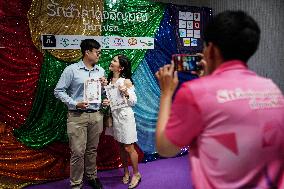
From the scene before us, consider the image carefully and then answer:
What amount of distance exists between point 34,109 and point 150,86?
1586 mm

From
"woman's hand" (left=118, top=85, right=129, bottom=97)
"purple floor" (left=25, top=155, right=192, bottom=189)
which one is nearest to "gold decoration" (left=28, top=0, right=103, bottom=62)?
"woman's hand" (left=118, top=85, right=129, bottom=97)

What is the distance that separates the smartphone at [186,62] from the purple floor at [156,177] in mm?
2428

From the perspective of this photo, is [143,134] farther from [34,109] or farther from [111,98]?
[34,109]

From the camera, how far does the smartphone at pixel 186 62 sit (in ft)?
4.45

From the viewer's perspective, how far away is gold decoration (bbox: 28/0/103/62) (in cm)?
363

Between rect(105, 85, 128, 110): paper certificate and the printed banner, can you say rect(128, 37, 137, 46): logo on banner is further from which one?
rect(105, 85, 128, 110): paper certificate

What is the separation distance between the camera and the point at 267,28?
495cm

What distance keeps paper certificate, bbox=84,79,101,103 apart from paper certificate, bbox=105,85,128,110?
0.15 metres

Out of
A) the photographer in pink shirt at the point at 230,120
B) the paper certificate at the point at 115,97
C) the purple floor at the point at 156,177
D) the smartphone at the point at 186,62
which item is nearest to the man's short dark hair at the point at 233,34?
the photographer in pink shirt at the point at 230,120

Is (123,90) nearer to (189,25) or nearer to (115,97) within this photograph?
(115,97)

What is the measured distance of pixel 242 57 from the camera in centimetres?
107

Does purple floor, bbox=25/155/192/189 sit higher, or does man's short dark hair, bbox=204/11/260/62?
man's short dark hair, bbox=204/11/260/62

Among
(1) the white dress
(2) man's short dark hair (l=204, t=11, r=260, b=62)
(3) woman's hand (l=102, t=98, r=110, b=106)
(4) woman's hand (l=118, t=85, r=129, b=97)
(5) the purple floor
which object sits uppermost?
(2) man's short dark hair (l=204, t=11, r=260, b=62)

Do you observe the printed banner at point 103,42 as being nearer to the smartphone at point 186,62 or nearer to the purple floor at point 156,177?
the purple floor at point 156,177
